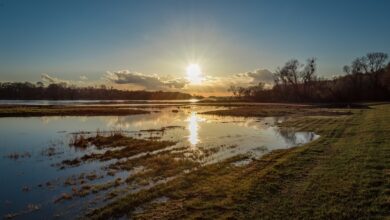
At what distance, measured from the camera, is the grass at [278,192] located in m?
8.52

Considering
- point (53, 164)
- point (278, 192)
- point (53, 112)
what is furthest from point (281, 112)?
point (278, 192)

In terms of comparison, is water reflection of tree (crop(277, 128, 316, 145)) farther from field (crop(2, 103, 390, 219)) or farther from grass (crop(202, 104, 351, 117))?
grass (crop(202, 104, 351, 117))

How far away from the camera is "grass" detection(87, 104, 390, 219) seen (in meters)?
8.52

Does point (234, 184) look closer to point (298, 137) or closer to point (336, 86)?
point (298, 137)

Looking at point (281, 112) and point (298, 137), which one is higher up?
point (281, 112)

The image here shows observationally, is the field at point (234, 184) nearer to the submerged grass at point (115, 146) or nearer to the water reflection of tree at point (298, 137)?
the submerged grass at point (115, 146)

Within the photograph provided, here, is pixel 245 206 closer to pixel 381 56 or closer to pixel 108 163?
pixel 108 163

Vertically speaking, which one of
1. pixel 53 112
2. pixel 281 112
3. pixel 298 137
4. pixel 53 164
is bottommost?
pixel 53 164

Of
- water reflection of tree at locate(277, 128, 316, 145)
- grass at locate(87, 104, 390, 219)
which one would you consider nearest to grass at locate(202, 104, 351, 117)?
water reflection of tree at locate(277, 128, 316, 145)

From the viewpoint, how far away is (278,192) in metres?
10.2

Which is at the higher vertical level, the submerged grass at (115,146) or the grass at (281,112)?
the grass at (281,112)

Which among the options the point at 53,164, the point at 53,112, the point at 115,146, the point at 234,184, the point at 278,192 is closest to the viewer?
the point at 278,192

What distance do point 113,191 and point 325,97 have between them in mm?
96102

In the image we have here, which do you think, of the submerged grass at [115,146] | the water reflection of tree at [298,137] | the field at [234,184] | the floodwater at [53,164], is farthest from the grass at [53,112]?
the field at [234,184]
